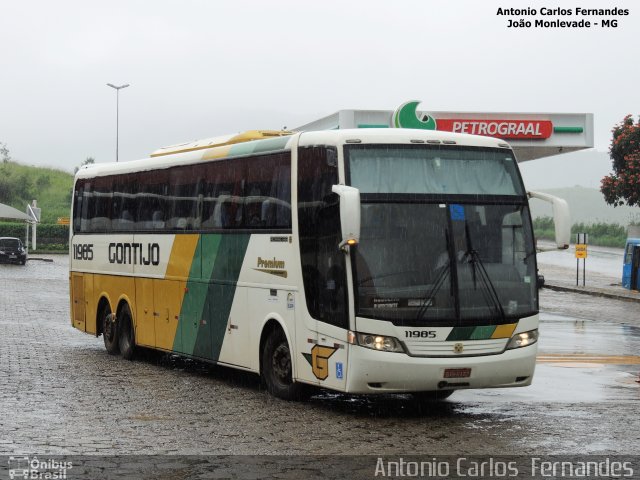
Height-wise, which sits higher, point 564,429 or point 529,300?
point 529,300

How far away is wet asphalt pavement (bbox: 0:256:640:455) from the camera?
420 inches

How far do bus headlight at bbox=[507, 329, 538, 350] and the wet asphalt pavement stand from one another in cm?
74

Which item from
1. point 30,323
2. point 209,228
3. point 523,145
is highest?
point 523,145

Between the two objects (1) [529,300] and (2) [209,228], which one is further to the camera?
(2) [209,228]

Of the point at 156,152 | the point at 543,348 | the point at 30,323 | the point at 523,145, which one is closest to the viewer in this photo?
the point at 156,152

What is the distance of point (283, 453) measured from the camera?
33.5ft

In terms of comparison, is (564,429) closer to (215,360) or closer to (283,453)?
(283,453)

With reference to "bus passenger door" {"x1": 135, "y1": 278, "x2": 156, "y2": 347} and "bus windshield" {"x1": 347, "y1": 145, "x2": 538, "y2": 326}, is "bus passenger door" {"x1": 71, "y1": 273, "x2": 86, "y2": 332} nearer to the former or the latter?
"bus passenger door" {"x1": 135, "y1": 278, "x2": 156, "y2": 347}

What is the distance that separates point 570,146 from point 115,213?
34509mm

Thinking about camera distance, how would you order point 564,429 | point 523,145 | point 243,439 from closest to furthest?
1. point 243,439
2. point 564,429
3. point 523,145

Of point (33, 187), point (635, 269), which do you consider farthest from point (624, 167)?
point (33, 187)

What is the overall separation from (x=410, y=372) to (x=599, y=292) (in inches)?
1263

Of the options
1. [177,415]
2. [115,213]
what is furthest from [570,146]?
[177,415]

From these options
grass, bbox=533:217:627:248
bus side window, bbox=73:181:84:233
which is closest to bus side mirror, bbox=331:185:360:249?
bus side window, bbox=73:181:84:233
